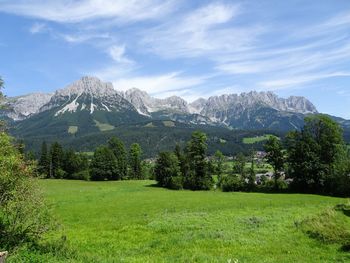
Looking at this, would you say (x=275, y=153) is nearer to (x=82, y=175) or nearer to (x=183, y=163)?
(x=183, y=163)

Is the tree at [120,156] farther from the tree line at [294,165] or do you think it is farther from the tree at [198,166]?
the tree at [198,166]

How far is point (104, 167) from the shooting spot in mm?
145750

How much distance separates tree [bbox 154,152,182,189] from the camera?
386ft

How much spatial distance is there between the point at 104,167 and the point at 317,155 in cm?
7670

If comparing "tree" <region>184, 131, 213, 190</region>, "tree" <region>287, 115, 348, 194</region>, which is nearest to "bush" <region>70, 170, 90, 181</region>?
"tree" <region>184, 131, 213, 190</region>

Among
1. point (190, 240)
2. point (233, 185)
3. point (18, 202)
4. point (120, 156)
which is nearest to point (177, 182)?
point (233, 185)

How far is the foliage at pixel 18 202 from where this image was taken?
24.3m

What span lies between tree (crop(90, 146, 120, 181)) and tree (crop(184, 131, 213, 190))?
40.7 metres

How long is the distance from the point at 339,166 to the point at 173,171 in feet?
152

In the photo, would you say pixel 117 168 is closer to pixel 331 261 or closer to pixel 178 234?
pixel 178 234

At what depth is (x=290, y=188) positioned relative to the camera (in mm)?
104250

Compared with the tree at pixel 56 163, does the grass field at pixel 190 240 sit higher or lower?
lower

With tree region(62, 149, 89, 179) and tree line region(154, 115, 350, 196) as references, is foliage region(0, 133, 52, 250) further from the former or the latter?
tree region(62, 149, 89, 179)

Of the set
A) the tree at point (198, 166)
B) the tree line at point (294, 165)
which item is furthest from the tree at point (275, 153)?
the tree at point (198, 166)
